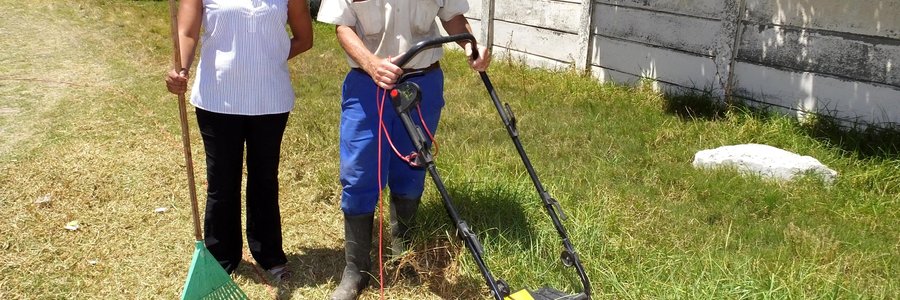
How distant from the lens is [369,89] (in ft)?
11.2

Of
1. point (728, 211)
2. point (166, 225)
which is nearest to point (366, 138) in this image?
point (166, 225)

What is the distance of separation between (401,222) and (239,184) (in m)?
0.81

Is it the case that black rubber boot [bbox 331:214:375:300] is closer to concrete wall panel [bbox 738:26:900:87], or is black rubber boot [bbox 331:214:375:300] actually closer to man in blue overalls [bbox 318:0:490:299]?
man in blue overalls [bbox 318:0:490:299]

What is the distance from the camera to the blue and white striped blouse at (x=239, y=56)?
10.9ft

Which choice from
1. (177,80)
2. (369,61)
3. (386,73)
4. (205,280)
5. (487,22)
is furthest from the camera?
(487,22)

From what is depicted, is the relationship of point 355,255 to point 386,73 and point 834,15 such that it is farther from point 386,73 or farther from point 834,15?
point 834,15

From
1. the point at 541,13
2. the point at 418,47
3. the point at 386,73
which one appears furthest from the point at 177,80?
the point at 541,13

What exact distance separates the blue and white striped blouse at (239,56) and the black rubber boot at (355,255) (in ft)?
2.10

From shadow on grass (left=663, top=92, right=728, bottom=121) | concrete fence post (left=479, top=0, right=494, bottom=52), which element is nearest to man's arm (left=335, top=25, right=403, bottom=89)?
shadow on grass (left=663, top=92, right=728, bottom=121)

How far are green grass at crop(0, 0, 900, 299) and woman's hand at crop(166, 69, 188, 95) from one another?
3.55 feet

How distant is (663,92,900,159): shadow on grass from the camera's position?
525 cm

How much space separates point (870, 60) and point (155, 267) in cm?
478

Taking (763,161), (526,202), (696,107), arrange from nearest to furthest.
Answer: (526,202)
(763,161)
(696,107)

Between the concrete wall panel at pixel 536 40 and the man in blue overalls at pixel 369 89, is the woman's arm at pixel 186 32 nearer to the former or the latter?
the man in blue overalls at pixel 369 89
